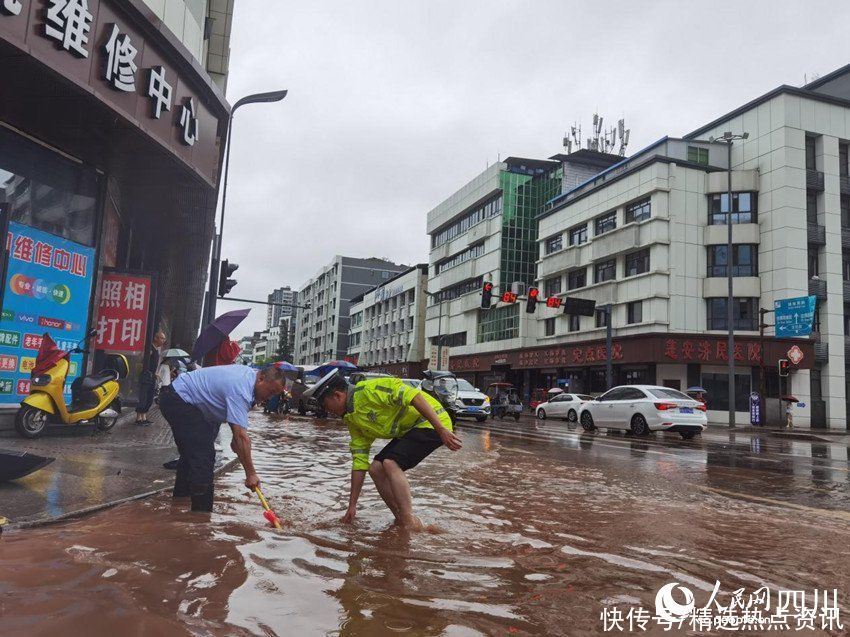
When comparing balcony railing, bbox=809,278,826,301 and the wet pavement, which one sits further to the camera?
balcony railing, bbox=809,278,826,301

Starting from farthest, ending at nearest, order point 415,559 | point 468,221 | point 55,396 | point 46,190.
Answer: point 468,221 → point 46,190 → point 55,396 → point 415,559

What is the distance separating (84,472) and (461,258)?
5345 centimetres

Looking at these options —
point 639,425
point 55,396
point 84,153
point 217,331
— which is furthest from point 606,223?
point 55,396

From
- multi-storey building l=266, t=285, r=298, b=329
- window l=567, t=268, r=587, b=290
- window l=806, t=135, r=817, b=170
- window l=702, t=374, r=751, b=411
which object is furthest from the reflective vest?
multi-storey building l=266, t=285, r=298, b=329

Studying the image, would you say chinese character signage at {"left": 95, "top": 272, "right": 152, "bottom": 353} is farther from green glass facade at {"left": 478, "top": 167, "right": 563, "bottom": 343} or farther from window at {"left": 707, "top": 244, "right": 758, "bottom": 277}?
green glass facade at {"left": 478, "top": 167, "right": 563, "bottom": 343}

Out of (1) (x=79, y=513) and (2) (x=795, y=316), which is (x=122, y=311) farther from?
(2) (x=795, y=316)

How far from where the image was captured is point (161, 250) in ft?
63.0

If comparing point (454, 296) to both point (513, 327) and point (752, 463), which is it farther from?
point (752, 463)

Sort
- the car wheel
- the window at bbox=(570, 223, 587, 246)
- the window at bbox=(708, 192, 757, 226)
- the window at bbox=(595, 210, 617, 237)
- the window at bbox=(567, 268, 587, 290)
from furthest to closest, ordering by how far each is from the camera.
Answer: the window at bbox=(570, 223, 587, 246), the window at bbox=(567, 268, 587, 290), the window at bbox=(595, 210, 617, 237), the window at bbox=(708, 192, 757, 226), the car wheel

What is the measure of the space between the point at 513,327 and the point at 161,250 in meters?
32.1

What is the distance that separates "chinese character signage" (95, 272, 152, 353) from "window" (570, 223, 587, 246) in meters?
33.8

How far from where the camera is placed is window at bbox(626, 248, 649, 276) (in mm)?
36594

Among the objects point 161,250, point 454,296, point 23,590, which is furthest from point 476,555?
point 454,296

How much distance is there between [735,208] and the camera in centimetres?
3491
